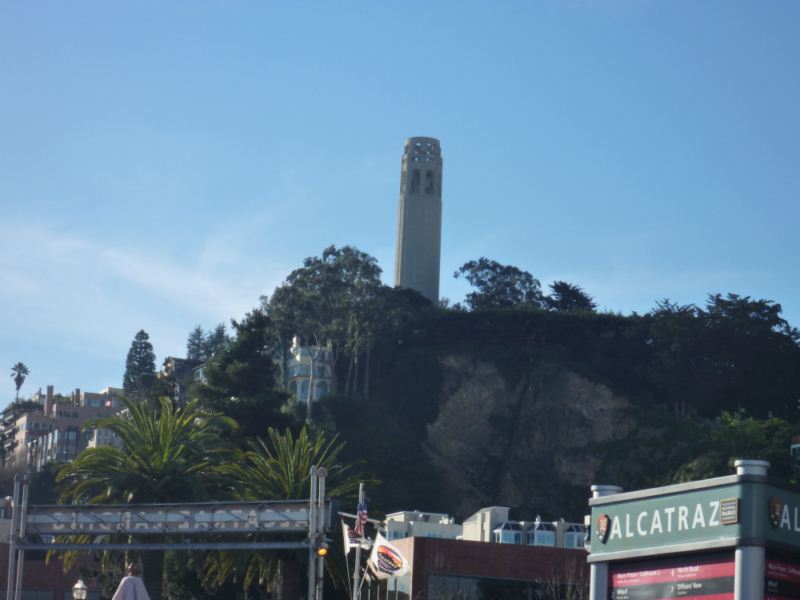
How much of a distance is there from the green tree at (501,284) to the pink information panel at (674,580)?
130 metres

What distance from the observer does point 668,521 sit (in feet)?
73.5

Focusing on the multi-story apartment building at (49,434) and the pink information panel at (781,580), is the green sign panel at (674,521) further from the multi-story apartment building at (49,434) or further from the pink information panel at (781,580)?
the multi-story apartment building at (49,434)

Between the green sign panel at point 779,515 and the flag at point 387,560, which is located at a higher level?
the green sign panel at point 779,515

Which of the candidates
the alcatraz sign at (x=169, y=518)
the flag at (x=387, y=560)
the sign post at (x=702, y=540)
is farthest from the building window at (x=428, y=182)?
the sign post at (x=702, y=540)

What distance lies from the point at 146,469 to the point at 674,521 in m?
46.0

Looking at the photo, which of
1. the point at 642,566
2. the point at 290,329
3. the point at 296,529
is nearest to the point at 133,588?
the point at 642,566

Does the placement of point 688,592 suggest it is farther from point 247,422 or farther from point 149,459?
point 247,422

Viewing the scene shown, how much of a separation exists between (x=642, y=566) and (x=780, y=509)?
2.89 metres

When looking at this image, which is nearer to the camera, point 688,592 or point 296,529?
point 688,592

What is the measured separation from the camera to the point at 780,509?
21.2 metres

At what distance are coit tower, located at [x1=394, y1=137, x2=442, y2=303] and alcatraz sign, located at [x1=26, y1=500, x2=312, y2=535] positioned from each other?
105m

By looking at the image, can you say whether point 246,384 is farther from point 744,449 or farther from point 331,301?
point 744,449

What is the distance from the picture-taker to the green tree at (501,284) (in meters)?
154

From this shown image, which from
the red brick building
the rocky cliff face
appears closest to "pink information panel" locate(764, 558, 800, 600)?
the red brick building
